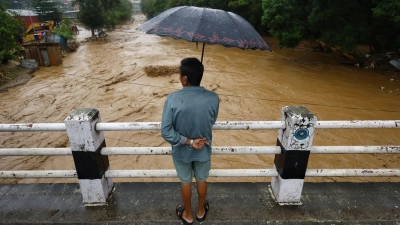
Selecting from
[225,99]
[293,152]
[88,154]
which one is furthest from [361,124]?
[225,99]

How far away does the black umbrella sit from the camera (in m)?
2.15

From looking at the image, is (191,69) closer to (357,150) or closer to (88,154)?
(88,154)

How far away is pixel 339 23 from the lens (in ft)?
41.7

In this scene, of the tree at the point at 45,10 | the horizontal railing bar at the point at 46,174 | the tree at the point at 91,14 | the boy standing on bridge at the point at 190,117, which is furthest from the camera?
the tree at the point at 45,10

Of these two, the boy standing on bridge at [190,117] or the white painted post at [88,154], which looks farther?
the white painted post at [88,154]

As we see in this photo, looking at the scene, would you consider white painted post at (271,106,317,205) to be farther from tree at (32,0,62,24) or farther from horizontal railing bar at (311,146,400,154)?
tree at (32,0,62,24)

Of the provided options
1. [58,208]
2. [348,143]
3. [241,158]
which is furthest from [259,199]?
[348,143]

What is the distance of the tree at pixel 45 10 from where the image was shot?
3750cm

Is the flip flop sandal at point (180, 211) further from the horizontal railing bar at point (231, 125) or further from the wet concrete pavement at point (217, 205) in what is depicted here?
the horizontal railing bar at point (231, 125)

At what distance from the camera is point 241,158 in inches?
237

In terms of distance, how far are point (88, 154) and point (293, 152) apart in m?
1.87

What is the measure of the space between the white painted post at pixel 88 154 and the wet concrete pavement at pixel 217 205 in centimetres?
15

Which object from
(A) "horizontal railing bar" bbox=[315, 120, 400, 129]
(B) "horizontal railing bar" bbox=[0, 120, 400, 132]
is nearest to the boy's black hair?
(B) "horizontal railing bar" bbox=[0, 120, 400, 132]

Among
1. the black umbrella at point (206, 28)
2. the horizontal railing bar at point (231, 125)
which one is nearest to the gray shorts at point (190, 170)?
the horizontal railing bar at point (231, 125)
